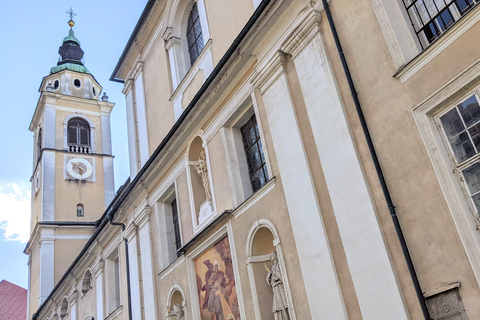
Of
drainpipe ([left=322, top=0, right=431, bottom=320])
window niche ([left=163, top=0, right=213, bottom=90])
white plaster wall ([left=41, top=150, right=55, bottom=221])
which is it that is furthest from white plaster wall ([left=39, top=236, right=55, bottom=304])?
drainpipe ([left=322, top=0, right=431, bottom=320])

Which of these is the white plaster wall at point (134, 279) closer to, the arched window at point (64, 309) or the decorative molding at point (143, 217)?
the decorative molding at point (143, 217)

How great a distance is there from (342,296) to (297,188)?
1.97m

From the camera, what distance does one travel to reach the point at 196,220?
1224 cm

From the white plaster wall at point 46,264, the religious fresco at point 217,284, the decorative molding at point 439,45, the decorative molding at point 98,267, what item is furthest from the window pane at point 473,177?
the white plaster wall at point 46,264

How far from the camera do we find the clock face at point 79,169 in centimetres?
3170

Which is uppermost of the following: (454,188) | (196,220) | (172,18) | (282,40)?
(172,18)

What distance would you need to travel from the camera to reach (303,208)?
870 centimetres

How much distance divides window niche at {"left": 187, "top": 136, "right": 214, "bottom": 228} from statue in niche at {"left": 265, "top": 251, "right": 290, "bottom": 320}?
251 centimetres

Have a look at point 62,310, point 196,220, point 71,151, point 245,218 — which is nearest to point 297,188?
point 245,218

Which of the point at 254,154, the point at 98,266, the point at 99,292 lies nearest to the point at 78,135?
the point at 98,266

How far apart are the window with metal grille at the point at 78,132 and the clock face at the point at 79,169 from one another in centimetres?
152

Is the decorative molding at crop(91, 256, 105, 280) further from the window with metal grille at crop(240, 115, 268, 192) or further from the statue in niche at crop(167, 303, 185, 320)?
the window with metal grille at crop(240, 115, 268, 192)

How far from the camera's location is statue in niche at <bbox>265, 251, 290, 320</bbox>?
9031 mm

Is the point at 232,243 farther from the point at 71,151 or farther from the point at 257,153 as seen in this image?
the point at 71,151
